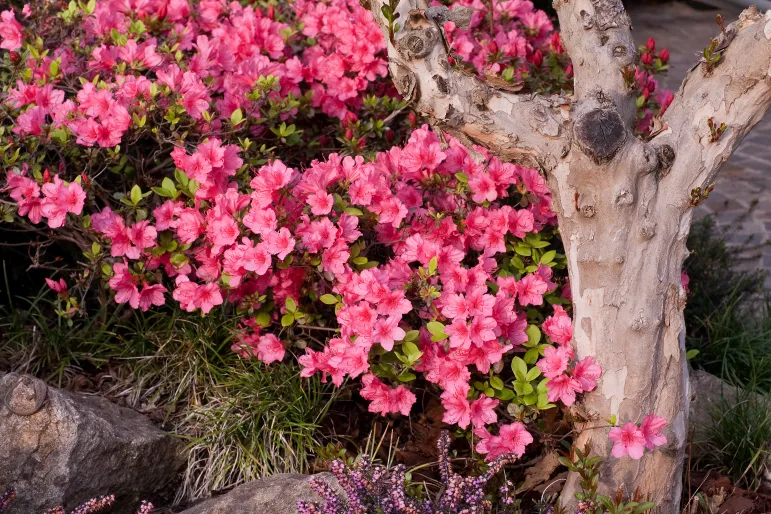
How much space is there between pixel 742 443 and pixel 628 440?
787 millimetres

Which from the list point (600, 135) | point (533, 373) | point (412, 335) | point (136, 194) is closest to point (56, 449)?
point (136, 194)

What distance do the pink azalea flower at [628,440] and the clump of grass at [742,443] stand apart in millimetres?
758

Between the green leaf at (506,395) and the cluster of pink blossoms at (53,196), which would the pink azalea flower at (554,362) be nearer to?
the green leaf at (506,395)

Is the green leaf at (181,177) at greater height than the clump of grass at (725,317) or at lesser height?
greater

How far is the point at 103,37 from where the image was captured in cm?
391

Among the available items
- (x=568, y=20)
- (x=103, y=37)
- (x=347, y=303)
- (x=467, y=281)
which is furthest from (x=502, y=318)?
(x=103, y=37)

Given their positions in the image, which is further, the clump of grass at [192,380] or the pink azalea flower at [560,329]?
the clump of grass at [192,380]

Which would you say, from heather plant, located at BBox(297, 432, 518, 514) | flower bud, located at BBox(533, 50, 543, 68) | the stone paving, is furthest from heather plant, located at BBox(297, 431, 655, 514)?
the stone paving

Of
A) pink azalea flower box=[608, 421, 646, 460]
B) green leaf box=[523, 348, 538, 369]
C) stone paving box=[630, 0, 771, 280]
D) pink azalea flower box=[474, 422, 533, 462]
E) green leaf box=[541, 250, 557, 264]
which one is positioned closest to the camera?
pink azalea flower box=[608, 421, 646, 460]

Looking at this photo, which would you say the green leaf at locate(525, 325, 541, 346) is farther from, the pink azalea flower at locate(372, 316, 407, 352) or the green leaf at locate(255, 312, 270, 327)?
the green leaf at locate(255, 312, 270, 327)

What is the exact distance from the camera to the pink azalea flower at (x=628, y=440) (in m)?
2.60

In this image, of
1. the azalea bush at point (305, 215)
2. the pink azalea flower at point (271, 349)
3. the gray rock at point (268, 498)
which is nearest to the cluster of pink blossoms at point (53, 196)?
the azalea bush at point (305, 215)

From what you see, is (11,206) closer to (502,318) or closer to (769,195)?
(502,318)

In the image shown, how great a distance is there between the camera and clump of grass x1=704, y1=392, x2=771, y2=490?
10.4 feet
